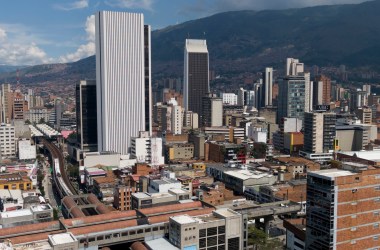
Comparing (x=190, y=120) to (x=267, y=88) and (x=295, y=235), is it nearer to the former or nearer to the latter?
(x=267, y=88)

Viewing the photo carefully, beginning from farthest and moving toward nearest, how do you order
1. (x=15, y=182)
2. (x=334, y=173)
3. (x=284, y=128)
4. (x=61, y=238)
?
(x=284, y=128), (x=15, y=182), (x=334, y=173), (x=61, y=238)

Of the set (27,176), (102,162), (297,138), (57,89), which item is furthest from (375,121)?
(57,89)

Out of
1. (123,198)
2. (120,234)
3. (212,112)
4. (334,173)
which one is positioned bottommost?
(123,198)

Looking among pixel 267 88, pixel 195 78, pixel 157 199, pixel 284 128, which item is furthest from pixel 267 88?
pixel 157 199

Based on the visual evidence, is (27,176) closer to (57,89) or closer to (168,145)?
(168,145)

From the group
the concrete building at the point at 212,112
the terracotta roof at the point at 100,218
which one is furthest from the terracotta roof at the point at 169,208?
the concrete building at the point at 212,112

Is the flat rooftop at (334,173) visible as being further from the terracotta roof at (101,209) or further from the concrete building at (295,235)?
the terracotta roof at (101,209)
